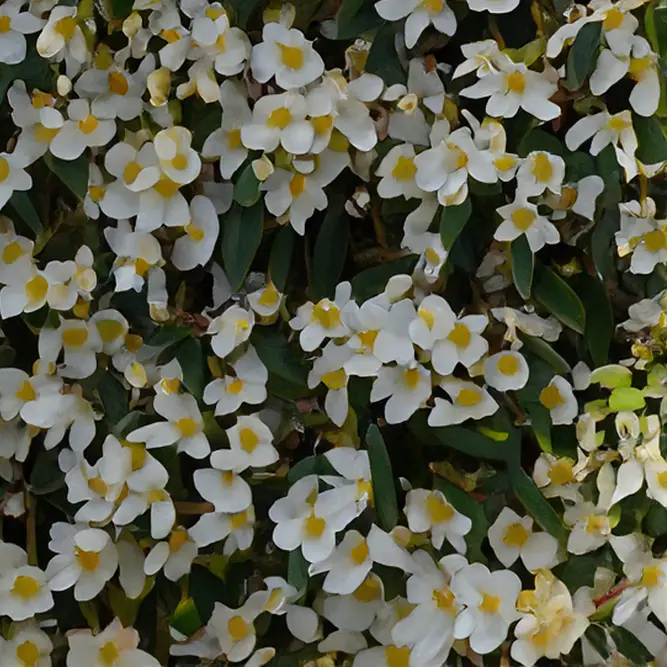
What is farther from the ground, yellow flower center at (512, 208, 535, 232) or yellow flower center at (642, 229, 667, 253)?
yellow flower center at (512, 208, 535, 232)

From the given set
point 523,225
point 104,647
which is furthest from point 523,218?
point 104,647

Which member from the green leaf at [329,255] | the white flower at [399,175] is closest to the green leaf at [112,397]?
the green leaf at [329,255]

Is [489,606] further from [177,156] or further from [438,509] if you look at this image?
[177,156]

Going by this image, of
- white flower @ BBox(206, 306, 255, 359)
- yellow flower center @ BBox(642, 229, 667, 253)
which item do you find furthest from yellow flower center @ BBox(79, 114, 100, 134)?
yellow flower center @ BBox(642, 229, 667, 253)

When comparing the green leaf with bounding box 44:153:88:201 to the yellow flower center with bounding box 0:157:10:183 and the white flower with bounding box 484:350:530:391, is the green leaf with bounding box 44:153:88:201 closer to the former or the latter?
the yellow flower center with bounding box 0:157:10:183

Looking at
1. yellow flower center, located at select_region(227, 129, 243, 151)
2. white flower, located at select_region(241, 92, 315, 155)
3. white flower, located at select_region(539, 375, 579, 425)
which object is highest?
white flower, located at select_region(241, 92, 315, 155)
